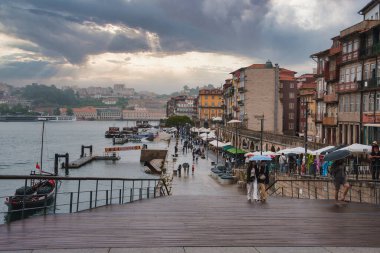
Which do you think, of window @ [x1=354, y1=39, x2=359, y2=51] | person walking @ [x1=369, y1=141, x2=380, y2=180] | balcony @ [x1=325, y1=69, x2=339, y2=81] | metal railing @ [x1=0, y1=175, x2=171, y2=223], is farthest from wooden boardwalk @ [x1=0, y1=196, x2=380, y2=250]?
balcony @ [x1=325, y1=69, x2=339, y2=81]

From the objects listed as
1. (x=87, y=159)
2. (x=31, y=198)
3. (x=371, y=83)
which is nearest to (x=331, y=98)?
(x=371, y=83)

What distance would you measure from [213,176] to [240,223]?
120ft

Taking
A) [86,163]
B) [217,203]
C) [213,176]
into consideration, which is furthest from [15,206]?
[86,163]

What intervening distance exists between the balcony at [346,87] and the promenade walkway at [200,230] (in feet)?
88.9

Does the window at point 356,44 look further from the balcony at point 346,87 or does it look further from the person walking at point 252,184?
the person walking at point 252,184

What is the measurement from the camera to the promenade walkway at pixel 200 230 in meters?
8.36

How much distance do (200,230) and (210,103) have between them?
15938 cm

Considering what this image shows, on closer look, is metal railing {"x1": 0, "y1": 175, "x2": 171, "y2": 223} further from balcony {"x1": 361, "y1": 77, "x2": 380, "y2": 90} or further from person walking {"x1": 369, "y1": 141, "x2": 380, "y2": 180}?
balcony {"x1": 361, "y1": 77, "x2": 380, "y2": 90}

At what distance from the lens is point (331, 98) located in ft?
158

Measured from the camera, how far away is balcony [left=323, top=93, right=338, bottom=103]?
47.1 meters

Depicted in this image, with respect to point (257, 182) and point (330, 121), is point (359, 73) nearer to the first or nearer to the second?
point (330, 121)

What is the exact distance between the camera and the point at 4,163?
90938 mm

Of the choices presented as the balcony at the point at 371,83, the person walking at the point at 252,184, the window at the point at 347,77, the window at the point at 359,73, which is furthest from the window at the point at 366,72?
the person walking at the point at 252,184

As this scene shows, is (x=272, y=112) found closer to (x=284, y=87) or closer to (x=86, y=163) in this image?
(x=284, y=87)
